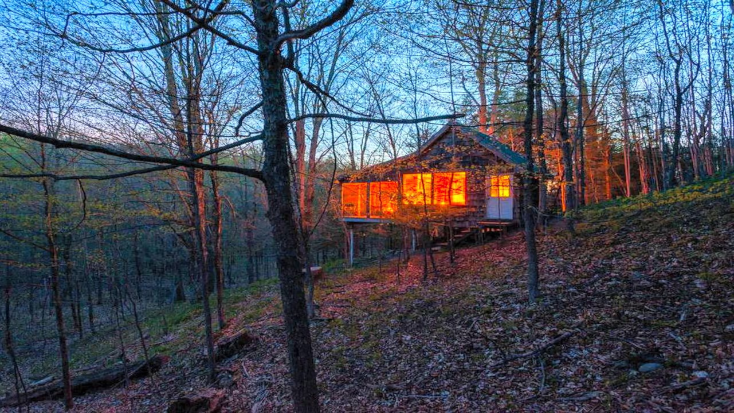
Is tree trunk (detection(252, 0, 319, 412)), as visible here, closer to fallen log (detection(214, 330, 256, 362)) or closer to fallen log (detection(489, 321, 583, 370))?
fallen log (detection(489, 321, 583, 370))

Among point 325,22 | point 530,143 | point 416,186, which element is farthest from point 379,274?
point 325,22

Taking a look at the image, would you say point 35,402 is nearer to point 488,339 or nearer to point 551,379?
point 488,339

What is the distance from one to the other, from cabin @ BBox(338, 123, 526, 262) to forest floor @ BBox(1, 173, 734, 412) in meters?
2.91

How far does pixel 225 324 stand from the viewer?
11.2m

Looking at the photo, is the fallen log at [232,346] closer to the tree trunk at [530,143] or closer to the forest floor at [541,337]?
the forest floor at [541,337]

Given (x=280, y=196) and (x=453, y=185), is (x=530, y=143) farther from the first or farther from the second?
(x=453, y=185)

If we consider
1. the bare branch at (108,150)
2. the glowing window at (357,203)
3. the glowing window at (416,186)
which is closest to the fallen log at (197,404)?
the bare branch at (108,150)

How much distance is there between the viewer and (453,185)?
50.0 feet

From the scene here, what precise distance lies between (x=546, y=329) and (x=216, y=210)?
8.17 metres

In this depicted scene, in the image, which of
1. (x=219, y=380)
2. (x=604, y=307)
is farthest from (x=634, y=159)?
(x=219, y=380)

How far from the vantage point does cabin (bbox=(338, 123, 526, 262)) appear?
12.2 meters

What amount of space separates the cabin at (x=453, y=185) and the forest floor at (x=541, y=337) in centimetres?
291

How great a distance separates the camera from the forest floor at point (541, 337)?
3.83 meters

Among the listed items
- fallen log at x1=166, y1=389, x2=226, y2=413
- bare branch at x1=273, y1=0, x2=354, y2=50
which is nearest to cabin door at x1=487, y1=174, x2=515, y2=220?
fallen log at x1=166, y1=389, x2=226, y2=413
